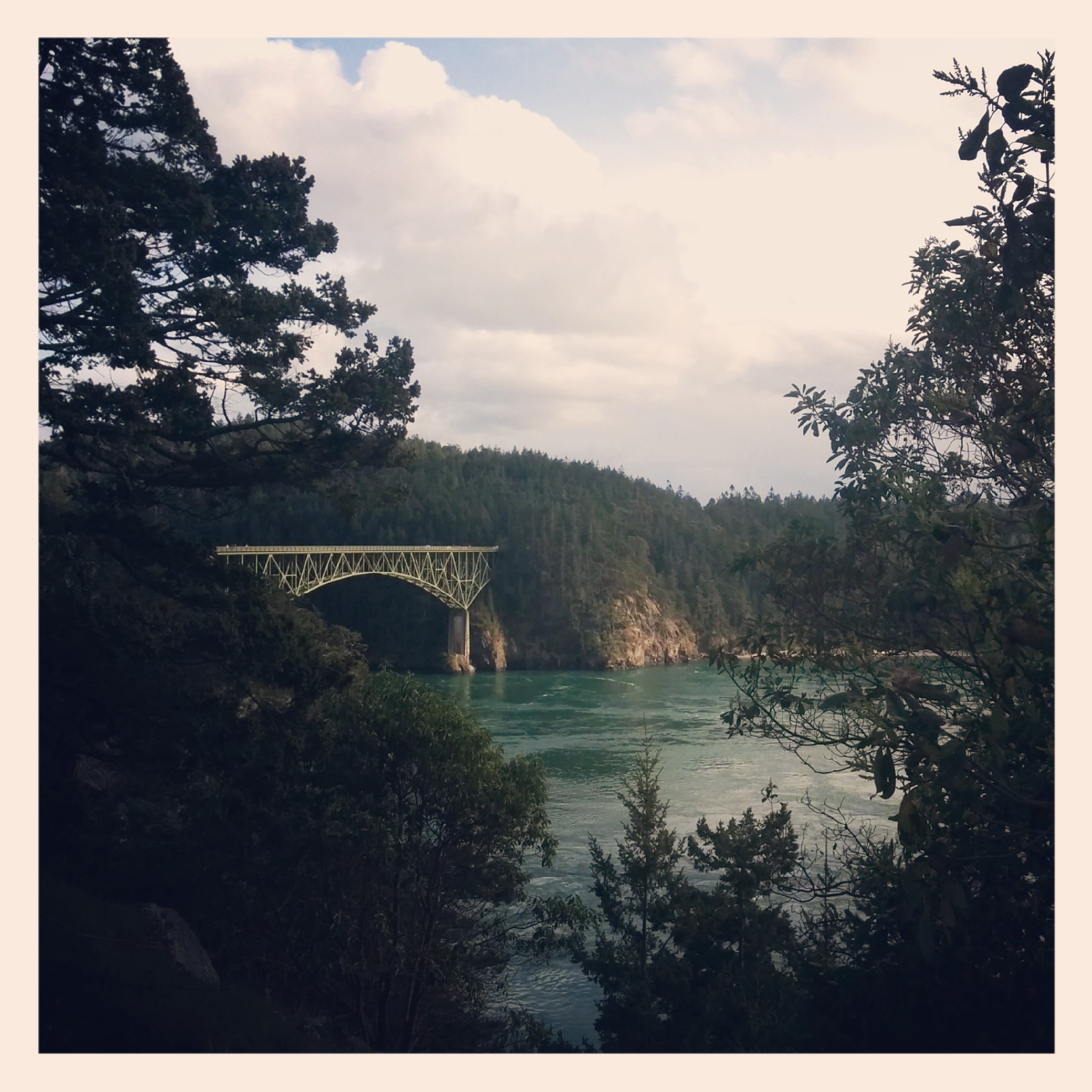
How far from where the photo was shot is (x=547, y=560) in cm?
6719

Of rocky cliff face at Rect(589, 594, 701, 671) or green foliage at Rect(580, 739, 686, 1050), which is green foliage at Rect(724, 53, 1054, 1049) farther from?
rocky cliff face at Rect(589, 594, 701, 671)

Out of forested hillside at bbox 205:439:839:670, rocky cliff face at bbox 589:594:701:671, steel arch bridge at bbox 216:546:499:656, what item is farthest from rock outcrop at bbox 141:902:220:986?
rocky cliff face at bbox 589:594:701:671

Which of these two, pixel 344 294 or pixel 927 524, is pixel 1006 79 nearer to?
pixel 927 524

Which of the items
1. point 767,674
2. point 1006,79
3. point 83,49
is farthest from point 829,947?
point 83,49

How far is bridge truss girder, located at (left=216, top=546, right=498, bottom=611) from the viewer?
33625mm

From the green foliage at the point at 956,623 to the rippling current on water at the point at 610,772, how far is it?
23.0ft

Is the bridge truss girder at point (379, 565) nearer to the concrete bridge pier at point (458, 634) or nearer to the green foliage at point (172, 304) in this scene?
the concrete bridge pier at point (458, 634)

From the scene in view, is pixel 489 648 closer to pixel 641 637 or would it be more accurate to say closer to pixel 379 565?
pixel 641 637

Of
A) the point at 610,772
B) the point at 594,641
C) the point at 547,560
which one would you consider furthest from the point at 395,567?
the point at 547,560

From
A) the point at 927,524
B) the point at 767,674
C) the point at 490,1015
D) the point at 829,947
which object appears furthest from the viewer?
the point at 490,1015

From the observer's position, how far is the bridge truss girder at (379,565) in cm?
3362

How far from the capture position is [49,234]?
7.18 m

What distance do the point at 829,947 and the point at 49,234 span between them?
390 inches

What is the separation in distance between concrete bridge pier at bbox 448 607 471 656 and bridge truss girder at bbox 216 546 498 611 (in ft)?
3.89
